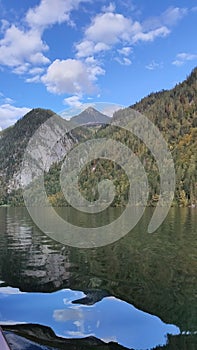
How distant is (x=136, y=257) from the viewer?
120ft

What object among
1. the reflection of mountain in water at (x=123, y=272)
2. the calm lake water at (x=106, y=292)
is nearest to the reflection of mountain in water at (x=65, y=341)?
the calm lake water at (x=106, y=292)

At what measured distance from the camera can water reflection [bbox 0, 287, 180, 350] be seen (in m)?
16.8

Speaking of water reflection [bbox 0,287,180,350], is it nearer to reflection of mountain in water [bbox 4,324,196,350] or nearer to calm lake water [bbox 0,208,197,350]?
calm lake water [bbox 0,208,197,350]

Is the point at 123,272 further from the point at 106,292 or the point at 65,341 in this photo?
the point at 65,341

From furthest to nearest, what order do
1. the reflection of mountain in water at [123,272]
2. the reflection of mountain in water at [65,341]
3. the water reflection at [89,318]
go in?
the reflection of mountain in water at [123,272] → the water reflection at [89,318] → the reflection of mountain in water at [65,341]

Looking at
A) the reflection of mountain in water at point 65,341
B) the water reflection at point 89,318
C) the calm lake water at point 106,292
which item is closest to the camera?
the reflection of mountain in water at point 65,341

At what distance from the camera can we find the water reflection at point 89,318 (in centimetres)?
1678

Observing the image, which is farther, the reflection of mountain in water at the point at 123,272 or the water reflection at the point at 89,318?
the reflection of mountain in water at the point at 123,272

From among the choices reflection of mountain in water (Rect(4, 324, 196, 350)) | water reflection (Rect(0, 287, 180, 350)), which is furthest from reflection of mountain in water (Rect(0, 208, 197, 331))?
reflection of mountain in water (Rect(4, 324, 196, 350))

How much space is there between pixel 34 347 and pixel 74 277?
15.0 m

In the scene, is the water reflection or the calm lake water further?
the calm lake water

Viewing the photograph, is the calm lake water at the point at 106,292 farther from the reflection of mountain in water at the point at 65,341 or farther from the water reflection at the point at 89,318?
the reflection of mountain in water at the point at 65,341

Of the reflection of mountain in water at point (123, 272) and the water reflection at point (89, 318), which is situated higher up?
the reflection of mountain in water at point (123, 272)

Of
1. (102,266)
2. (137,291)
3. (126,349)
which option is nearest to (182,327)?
(126,349)
